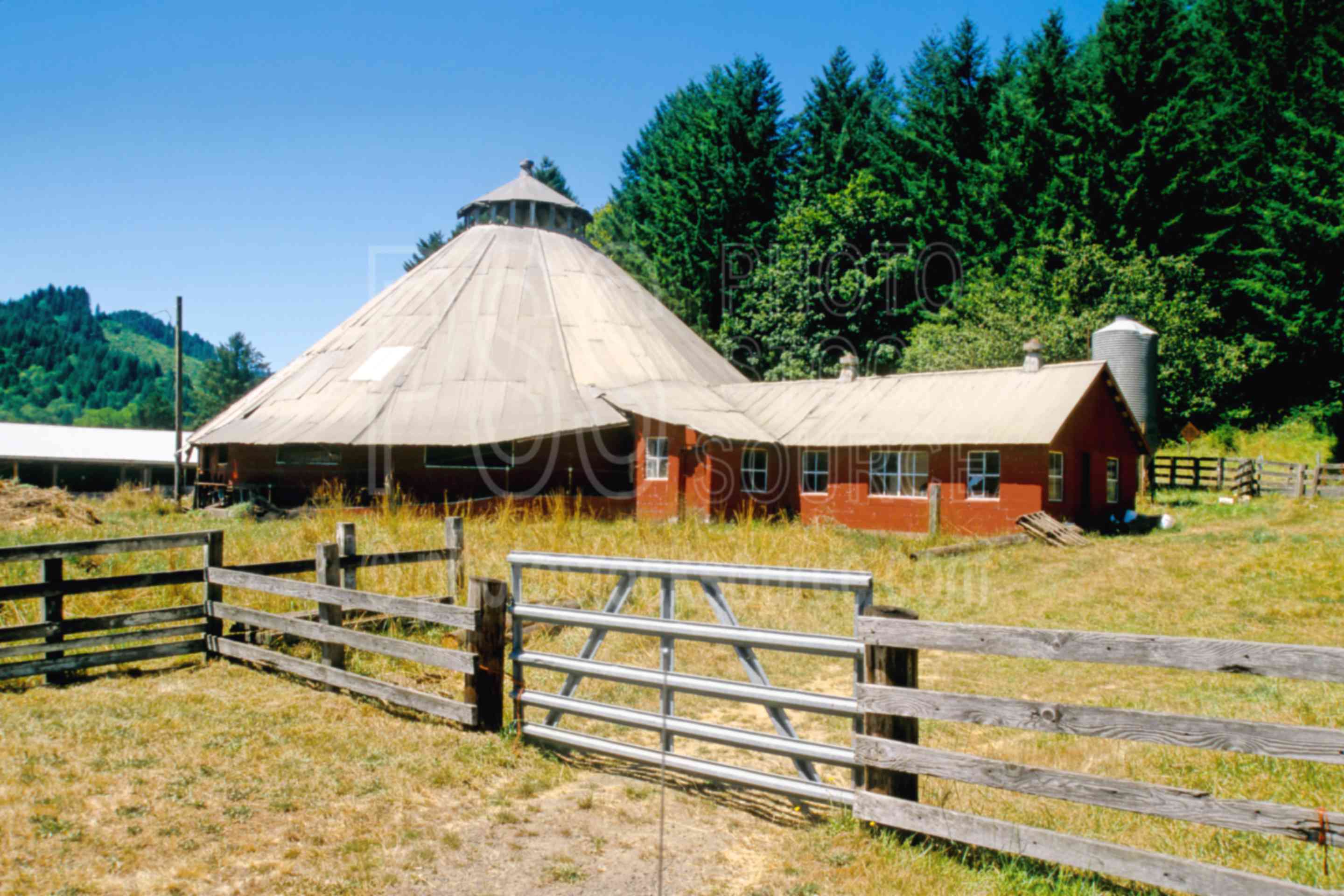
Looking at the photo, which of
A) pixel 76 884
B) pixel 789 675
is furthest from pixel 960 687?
pixel 76 884

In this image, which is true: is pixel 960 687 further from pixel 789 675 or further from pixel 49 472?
pixel 49 472

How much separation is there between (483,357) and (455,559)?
18.5 m

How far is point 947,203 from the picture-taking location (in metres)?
41.5

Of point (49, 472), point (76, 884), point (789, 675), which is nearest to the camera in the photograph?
point (76, 884)

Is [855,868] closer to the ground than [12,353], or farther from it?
closer to the ground

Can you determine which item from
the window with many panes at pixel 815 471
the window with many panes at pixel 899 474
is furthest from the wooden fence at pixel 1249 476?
the window with many panes at pixel 815 471

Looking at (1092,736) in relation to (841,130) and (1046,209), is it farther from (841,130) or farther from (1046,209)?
(841,130)

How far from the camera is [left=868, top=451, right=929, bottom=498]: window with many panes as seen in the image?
22344mm

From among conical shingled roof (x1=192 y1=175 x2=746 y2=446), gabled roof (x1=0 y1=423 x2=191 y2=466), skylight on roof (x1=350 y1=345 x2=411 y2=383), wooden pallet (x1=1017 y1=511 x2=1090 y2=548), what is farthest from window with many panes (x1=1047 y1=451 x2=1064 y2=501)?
gabled roof (x1=0 y1=423 x2=191 y2=466)

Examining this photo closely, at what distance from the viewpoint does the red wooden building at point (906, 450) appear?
2102 centimetres

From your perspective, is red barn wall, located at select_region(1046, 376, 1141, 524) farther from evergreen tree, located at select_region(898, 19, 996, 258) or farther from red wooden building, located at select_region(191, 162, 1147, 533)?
evergreen tree, located at select_region(898, 19, 996, 258)

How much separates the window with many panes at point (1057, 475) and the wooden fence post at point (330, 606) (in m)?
18.0

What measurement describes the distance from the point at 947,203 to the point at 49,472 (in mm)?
48854

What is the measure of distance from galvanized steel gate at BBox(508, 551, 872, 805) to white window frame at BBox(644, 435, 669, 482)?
17.7m
